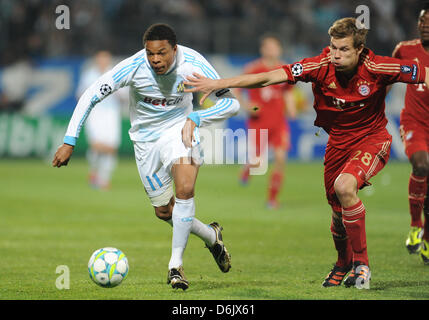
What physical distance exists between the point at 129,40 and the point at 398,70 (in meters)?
17.5

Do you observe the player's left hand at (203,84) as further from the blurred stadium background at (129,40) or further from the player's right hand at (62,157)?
the blurred stadium background at (129,40)

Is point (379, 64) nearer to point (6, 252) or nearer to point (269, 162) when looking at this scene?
point (6, 252)

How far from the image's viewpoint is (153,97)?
6781 millimetres

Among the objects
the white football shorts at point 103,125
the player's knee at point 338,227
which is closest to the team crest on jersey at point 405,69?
the player's knee at point 338,227

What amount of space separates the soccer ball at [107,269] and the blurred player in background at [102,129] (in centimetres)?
924

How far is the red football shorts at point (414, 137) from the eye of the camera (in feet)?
25.8

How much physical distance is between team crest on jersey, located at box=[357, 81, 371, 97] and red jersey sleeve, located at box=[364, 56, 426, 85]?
0.13 m

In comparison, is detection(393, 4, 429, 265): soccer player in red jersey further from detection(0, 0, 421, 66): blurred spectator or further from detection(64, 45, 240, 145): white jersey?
detection(0, 0, 421, 66): blurred spectator

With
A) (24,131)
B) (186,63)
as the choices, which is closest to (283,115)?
(186,63)

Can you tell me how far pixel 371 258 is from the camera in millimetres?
8031

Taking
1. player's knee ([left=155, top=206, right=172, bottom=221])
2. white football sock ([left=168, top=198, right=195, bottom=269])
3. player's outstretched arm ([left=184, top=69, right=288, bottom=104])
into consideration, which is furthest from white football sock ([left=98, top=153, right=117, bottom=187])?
player's outstretched arm ([left=184, top=69, right=288, bottom=104])

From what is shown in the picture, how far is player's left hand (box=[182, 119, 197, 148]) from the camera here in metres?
6.16

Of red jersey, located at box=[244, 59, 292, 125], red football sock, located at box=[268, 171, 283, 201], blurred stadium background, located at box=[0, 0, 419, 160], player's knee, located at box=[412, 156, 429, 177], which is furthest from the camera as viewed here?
blurred stadium background, located at box=[0, 0, 419, 160]

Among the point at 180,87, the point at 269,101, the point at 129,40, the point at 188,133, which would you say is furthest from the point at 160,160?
the point at 129,40
